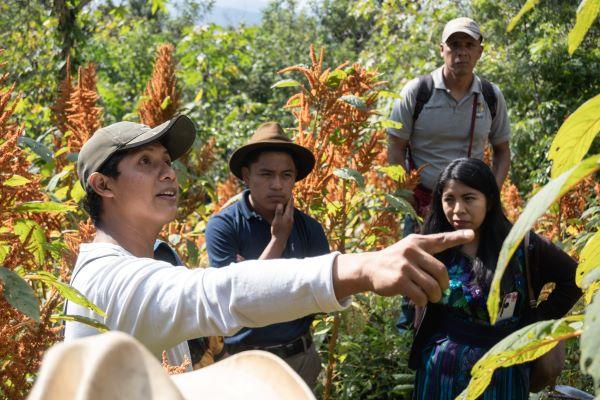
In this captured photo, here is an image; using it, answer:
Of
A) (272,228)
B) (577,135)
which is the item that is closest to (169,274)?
(577,135)

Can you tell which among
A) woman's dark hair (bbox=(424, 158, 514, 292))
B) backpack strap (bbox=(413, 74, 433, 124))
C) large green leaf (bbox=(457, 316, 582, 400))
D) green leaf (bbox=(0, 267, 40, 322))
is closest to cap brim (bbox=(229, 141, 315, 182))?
woman's dark hair (bbox=(424, 158, 514, 292))

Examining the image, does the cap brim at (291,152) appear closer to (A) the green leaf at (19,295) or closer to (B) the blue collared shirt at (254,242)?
(B) the blue collared shirt at (254,242)

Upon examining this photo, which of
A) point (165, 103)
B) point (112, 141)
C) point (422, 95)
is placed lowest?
point (112, 141)

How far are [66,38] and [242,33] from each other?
5.45 meters

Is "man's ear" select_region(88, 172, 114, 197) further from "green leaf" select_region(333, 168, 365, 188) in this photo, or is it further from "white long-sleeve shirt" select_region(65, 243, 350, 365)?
"green leaf" select_region(333, 168, 365, 188)

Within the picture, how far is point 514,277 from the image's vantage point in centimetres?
331

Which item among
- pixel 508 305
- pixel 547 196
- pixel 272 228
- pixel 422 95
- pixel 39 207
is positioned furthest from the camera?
pixel 422 95

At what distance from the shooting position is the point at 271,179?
373 centimetres

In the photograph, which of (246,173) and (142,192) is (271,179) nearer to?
(246,173)

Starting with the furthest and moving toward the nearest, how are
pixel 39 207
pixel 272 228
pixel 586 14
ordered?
pixel 272 228
pixel 39 207
pixel 586 14

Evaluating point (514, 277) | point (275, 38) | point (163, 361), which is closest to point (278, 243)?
point (514, 277)

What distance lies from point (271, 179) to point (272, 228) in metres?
0.38

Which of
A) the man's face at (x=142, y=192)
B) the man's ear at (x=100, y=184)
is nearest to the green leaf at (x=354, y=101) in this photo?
the man's face at (x=142, y=192)

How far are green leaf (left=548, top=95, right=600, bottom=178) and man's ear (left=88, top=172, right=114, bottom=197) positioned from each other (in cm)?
147
